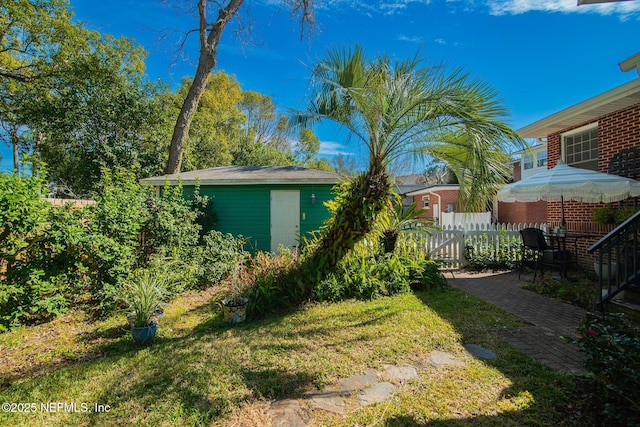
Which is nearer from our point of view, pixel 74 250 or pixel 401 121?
pixel 401 121

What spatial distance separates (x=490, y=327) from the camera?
4035 mm

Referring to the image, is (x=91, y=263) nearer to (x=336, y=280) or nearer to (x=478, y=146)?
(x=336, y=280)

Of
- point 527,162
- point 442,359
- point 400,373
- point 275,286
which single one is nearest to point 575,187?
point 442,359

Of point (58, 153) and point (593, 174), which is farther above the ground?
point (58, 153)

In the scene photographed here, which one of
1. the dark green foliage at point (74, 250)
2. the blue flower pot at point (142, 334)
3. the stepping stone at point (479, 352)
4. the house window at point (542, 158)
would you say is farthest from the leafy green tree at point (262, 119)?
the stepping stone at point (479, 352)

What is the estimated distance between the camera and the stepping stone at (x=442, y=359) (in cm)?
308

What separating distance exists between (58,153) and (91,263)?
39.0 ft

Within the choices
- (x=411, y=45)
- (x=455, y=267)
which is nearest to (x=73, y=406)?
(x=411, y=45)

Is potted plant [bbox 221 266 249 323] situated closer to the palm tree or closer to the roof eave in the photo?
the palm tree

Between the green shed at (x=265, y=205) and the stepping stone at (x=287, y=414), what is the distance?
651 centimetres

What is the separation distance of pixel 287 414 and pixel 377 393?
808mm

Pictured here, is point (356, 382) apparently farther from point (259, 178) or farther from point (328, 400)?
point (259, 178)

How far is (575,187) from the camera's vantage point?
5.50m

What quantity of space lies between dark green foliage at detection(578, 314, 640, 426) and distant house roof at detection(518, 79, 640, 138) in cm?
556
